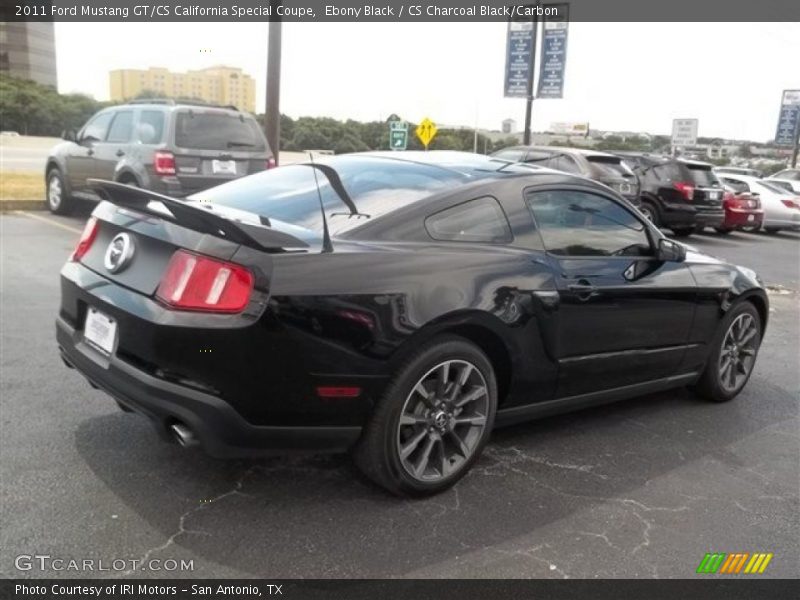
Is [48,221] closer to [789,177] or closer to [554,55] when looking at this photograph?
[554,55]

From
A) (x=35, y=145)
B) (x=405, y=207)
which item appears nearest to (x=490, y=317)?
(x=405, y=207)

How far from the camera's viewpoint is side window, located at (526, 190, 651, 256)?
3.77m

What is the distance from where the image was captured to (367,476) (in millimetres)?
3188

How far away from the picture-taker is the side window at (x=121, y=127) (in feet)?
33.0

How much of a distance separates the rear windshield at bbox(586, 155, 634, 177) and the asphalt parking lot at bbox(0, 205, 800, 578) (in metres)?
8.86

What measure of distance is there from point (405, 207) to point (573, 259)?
3.29 ft

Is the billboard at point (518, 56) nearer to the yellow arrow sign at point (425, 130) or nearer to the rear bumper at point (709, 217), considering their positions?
the yellow arrow sign at point (425, 130)

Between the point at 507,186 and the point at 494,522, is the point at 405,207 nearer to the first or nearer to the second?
the point at 507,186

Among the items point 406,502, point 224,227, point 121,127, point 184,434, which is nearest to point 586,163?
point 121,127

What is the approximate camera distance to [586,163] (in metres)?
12.8

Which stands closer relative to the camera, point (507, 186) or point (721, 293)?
point (507, 186)

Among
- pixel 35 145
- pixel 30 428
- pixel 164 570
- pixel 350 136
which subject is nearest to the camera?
pixel 164 570

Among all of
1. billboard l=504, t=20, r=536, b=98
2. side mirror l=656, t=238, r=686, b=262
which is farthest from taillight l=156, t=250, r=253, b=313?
billboard l=504, t=20, r=536, b=98

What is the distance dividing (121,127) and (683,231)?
1192 centimetres
